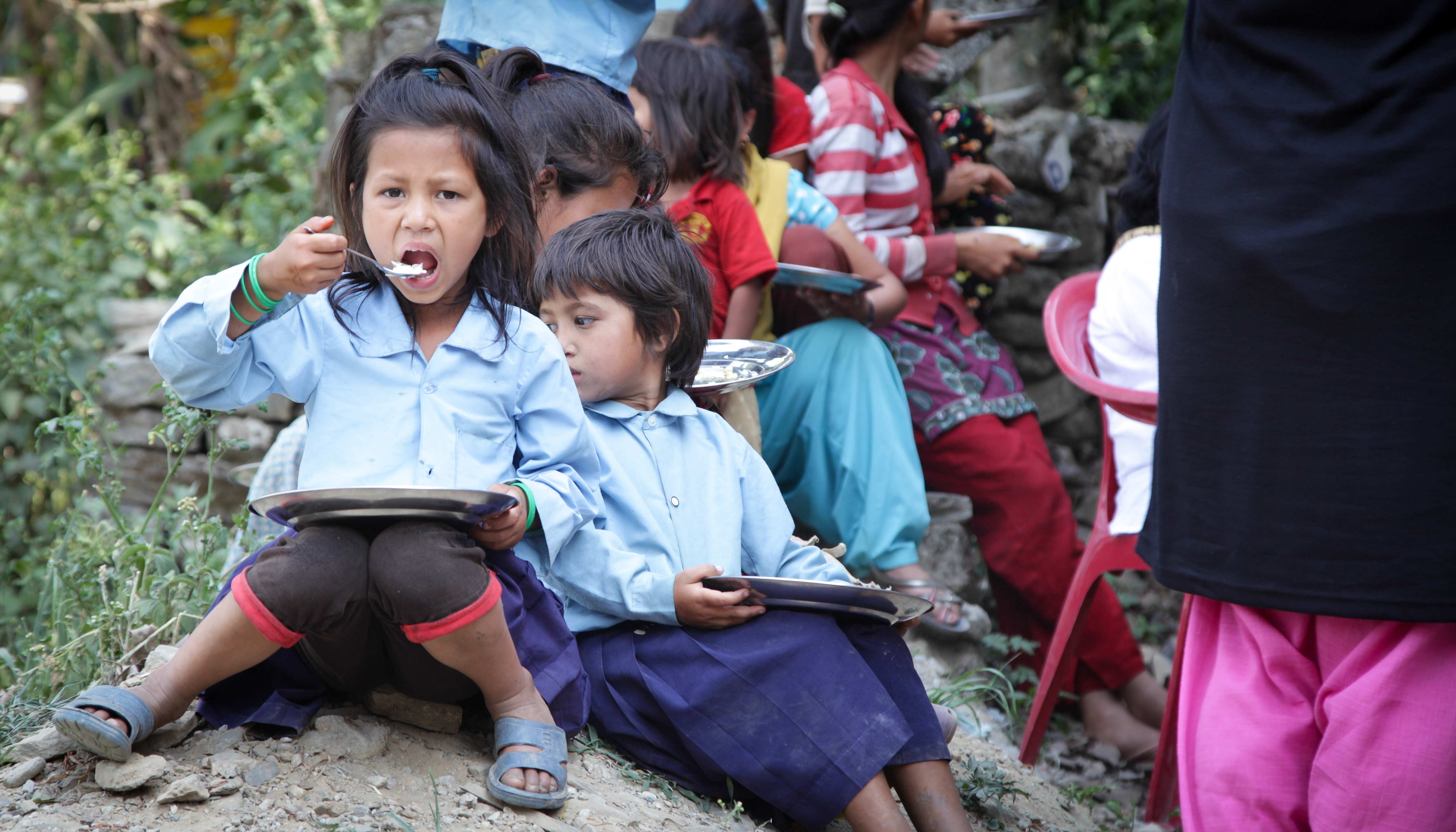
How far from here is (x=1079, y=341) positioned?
313 centimetres

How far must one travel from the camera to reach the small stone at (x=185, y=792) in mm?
1562

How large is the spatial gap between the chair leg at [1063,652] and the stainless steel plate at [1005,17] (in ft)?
6.90

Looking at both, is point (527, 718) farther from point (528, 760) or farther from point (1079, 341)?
point (1079, 341)

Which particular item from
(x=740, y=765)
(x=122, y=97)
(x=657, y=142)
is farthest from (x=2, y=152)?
(x=740, y=765)

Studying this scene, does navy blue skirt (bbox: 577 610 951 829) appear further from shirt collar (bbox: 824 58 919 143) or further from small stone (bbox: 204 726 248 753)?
shirt collar (bbox: 824 58 919 143)

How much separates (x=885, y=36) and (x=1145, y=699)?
2.21m

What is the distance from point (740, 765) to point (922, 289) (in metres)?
2.10

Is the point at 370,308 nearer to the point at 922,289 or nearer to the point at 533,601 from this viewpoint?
the point at 533,601

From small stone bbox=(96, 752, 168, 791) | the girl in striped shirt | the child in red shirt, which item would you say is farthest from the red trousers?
small stone bbox=(96, 752, 168, 791)

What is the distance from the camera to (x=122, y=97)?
22.5ft

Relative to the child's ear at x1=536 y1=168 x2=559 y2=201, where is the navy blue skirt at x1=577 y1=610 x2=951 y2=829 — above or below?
below

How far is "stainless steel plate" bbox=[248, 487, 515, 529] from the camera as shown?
4.85ft

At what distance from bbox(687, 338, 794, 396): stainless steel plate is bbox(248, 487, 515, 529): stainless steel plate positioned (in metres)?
0.82

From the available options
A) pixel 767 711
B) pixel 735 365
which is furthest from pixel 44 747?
pixel 735 365
